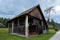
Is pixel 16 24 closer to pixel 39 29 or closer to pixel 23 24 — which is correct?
pixel 23 24

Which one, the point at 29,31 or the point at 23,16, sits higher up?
the point at 23,16

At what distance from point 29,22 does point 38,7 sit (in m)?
5.74

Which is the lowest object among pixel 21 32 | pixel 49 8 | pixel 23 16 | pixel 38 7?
pixel 21 32

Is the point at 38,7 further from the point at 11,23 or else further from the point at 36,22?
the point at 11,23

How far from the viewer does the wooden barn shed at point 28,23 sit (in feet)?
112

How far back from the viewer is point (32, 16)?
1390 inches

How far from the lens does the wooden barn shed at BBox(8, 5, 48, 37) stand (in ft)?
112

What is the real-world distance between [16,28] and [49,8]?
46.3 metres

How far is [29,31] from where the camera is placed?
35.1 metres

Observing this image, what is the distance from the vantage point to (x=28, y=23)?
1364 inches

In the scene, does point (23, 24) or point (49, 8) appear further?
point (49, 8)

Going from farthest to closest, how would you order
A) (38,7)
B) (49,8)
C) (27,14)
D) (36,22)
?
(49,8), (38,7), (36,22), (27,14)

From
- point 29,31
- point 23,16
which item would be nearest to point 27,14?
point 23,16

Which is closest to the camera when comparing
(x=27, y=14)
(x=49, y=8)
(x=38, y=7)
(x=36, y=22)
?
(x=27, y=14)
